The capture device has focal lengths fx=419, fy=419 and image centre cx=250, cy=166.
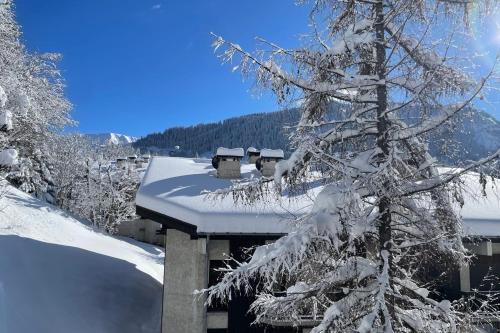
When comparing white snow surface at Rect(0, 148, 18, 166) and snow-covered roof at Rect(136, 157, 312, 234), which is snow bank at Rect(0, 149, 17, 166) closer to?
white snow surface at Rect(0, 148, 18, 166)

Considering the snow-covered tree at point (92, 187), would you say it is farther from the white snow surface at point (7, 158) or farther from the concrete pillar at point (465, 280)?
the concrete pillar at point (465, 280)

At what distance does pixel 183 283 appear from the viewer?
10.7 meters

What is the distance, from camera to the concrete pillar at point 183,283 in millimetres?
10320

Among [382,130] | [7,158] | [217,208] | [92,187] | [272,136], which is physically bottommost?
[217,208]

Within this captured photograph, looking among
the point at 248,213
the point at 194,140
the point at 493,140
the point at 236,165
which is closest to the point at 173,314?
the point at 248,213

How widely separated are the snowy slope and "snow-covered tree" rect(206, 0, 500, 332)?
26.9 ft

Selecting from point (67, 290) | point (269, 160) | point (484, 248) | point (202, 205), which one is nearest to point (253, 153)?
point (269, 160)

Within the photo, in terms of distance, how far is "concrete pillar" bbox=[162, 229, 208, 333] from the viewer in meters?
10.3

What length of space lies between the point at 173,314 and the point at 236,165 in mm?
5043

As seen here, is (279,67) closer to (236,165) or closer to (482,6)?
(482,6)

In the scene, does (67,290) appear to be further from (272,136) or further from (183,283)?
(272,136)

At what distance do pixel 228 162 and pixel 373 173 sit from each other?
30.8ft

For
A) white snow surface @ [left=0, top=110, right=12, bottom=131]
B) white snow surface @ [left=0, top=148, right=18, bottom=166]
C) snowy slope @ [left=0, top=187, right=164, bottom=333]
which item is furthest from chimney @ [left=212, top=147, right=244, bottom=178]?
white snow surface @ [left=0, top=110, right=12, bottom=131]

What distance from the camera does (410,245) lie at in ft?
16.3
